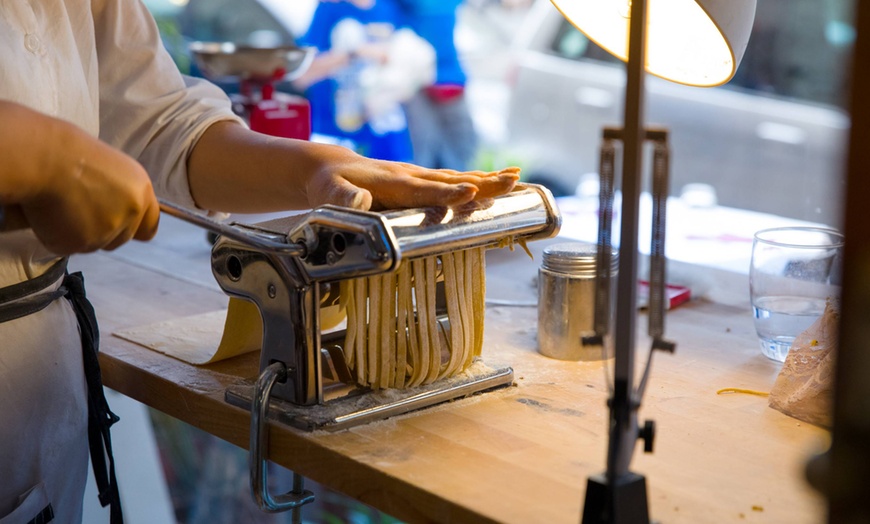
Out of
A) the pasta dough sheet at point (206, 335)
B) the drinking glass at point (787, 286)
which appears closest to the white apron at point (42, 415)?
the pasta dough sheet at point (206, 335)

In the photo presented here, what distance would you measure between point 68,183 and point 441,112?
3916 millimetres

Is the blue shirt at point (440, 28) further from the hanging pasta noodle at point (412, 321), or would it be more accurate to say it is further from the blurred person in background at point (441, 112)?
the hanging pasta noodle at point (412, 321)

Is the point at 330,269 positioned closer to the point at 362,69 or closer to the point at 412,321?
the point at 412,321

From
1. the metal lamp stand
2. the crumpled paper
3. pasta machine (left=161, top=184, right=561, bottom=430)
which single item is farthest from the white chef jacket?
the crumpled paper

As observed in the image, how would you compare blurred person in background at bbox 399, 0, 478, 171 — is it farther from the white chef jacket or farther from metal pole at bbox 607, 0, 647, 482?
metal pole at bbox 607, 0, 647, 482

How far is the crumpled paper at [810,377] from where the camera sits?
1.08 metres

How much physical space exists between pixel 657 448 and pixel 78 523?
0.77 metres

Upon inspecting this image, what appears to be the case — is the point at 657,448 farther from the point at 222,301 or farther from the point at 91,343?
the point at 222,301

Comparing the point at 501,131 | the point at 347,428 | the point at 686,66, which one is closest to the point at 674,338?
the point at 686,66

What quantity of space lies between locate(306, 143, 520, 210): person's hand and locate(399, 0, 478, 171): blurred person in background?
10.6 ft

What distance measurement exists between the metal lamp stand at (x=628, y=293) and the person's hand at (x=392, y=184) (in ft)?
0.99

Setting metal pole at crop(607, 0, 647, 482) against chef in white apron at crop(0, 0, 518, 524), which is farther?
chef in white apron at crop(0, 0, 518, 524)

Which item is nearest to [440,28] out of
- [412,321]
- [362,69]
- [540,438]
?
[362,69]

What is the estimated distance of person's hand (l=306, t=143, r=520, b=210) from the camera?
3.55 feet
